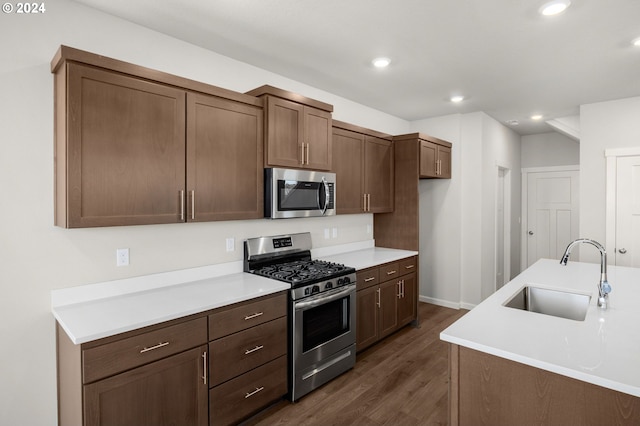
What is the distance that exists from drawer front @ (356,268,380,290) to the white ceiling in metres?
1.92

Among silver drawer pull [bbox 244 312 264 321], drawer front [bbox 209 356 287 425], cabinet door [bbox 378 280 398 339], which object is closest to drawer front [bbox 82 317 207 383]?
silver drawer pull [bbox 244 312 264 321]

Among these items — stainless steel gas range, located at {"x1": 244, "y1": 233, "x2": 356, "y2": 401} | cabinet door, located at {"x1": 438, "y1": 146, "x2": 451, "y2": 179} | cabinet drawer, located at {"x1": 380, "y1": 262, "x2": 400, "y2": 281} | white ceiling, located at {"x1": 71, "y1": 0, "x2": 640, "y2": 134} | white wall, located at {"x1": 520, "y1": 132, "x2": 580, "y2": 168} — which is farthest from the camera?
white wall, located at {"x1": 520, "y1": 132, "x2": 580, "y2": 168}

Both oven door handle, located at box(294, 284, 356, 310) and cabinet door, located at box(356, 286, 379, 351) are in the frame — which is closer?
oven door handle, located at box(294, 284, 356, 310)

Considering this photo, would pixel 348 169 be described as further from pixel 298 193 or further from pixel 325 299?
pixel 325 299

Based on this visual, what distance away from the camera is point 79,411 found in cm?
167

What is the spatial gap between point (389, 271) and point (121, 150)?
270cm

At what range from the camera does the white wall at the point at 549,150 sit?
19.3 feet

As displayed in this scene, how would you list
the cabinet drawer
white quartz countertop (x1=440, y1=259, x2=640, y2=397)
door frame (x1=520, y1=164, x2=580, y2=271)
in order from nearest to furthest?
1. white quartz countertop (x1=440, y1=259, x2=640, y2=397)
2. the cabinet drawer
3. door frame (x1=520, y1=164, x2=580, y2=271)

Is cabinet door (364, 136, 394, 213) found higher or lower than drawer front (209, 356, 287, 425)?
higher

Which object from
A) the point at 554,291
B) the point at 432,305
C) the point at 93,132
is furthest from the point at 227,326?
the point at 432,305

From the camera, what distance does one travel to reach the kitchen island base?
49.8 inches

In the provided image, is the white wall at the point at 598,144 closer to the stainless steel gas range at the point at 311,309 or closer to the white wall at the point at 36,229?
the stainless steel gas range at the point at 311,309

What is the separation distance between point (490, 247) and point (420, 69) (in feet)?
10.0

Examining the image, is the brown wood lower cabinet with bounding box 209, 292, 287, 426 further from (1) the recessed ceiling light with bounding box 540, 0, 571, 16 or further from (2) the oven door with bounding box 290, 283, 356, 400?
(1) the recessed ceiling light with bounding box 540, 0, 571, 16
